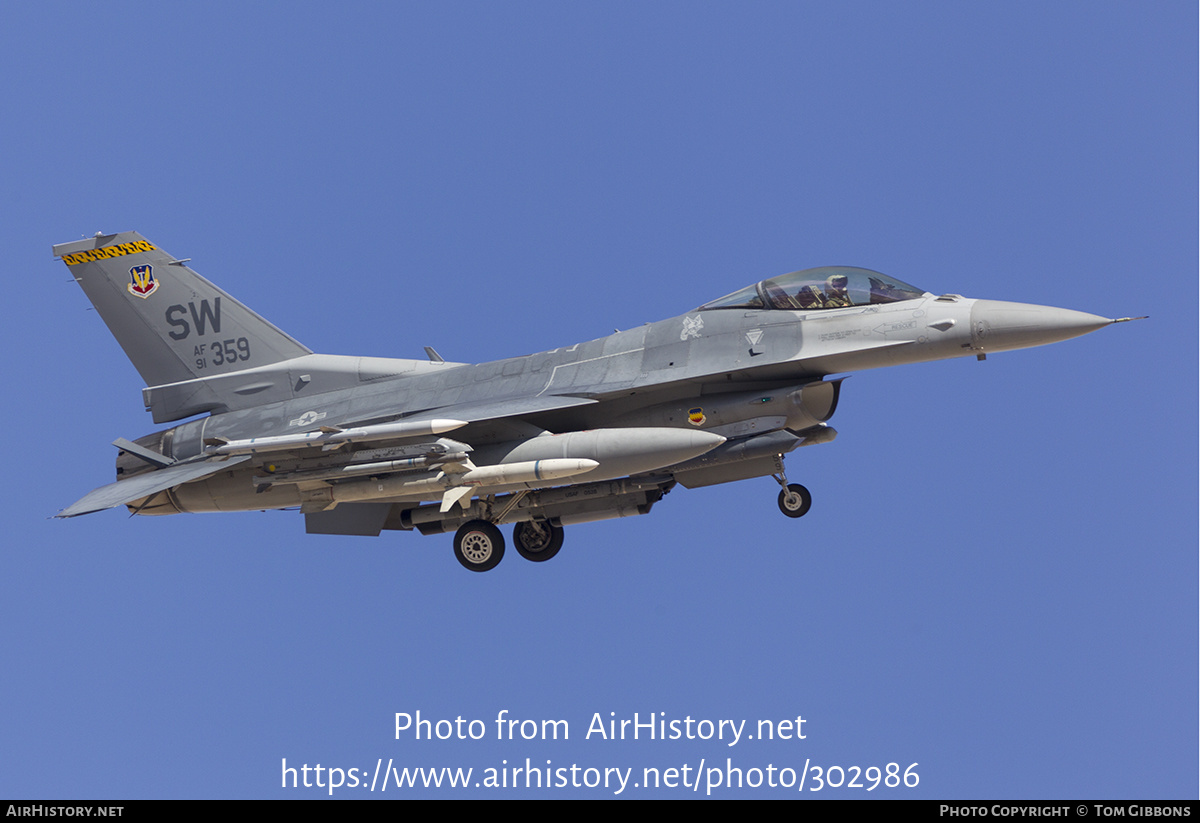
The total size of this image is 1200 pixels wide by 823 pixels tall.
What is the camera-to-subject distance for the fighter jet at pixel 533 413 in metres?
15.7

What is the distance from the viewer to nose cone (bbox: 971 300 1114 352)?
15156 millimetres

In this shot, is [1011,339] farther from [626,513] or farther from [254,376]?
[254,376]

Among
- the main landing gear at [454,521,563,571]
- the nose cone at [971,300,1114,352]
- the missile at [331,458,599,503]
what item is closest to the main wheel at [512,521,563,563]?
the main landing gear at [454,521,563,571]

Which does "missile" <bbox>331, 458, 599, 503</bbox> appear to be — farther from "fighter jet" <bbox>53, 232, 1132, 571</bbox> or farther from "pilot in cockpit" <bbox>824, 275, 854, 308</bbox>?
"pilot in cockpit" <bbox>824, 275, 854, 308</bbox>

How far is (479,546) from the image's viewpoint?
17.4 m

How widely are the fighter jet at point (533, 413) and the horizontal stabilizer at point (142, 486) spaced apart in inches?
1.4

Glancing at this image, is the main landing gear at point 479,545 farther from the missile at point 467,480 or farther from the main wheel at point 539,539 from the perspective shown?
the missile at point 467,480

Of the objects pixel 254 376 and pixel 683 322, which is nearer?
pixel 683 322

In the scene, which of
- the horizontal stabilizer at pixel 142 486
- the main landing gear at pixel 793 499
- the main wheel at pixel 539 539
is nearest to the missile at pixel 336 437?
the horizontal stabilizer at pixel 142 486

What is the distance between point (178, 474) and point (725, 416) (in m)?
6.75

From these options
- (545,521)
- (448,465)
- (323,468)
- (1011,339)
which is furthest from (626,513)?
(1011,339)

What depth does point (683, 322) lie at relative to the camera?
54.9 ft

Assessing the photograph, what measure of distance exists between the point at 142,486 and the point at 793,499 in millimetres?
7933

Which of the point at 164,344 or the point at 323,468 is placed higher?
the point at 164,344
